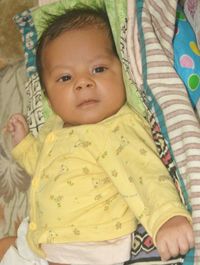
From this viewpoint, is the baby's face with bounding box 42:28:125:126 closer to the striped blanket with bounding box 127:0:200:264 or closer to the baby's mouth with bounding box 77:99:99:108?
the baby's mouth with bounding box 77:99:99:108

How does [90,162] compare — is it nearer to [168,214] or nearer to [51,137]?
[51,137]

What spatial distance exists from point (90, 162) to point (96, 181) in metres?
0.05

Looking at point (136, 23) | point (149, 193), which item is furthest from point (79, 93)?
point (149, 193)

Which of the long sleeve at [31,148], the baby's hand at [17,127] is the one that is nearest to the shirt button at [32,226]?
the long sleeve at [31,148]

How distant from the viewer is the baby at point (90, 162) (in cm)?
124

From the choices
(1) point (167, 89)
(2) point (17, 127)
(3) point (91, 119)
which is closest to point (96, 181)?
(3) point (91, 119)

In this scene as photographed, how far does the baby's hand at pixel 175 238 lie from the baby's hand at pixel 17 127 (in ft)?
2.04

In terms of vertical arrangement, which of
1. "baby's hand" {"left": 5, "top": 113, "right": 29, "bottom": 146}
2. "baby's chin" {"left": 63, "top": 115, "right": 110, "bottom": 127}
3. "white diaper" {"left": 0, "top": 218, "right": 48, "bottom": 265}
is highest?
"baby's chin" {"left": 63, "top": 115, "right": 110, "bottom": 127}

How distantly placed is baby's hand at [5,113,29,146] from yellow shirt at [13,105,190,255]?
0.19m

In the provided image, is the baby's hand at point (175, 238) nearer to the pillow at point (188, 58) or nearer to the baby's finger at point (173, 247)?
the baby's finger at point (173, 247)

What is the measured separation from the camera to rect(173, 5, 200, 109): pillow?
4.24ft

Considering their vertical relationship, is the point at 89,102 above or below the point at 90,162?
above

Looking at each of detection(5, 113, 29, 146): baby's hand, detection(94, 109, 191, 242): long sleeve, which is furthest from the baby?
detection(5, 113, 29, 146): baby's hand

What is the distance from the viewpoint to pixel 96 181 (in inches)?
52.0
